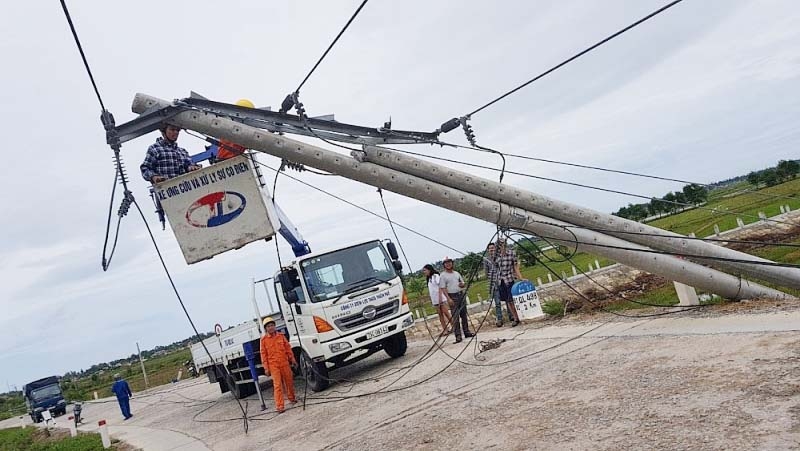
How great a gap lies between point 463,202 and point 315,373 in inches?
192

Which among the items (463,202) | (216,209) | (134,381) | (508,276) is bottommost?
(134,381)

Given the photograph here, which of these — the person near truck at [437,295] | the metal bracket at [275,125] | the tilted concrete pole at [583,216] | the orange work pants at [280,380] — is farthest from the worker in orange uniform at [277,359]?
the tilted concrete pole at [583,216]

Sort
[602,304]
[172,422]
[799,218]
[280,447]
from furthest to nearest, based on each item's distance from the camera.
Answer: [799,218]
[172,422]
[602,304]
[280,447]

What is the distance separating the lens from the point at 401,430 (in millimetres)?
6223

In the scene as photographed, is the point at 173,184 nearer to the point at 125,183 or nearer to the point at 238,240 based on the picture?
the point at 125,183

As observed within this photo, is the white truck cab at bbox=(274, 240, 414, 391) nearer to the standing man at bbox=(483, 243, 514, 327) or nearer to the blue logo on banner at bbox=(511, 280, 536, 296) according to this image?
the standing man at bbox=(483, 243, 514, 327)

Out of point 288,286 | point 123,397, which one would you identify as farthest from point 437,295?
point 123,397

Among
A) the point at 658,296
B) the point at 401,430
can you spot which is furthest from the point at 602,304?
the point at 401,430

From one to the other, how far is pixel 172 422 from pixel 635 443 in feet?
42.9

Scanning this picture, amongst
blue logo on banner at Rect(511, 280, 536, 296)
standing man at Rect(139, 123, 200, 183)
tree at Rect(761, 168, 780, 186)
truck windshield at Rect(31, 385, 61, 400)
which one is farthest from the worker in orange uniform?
tree at Rect(761, 168, 780, 186)

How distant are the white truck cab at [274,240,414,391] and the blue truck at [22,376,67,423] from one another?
28.5m

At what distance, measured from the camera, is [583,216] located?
7.90m

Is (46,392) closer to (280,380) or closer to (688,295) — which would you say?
(280,380)

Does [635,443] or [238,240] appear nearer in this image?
[635,443]
